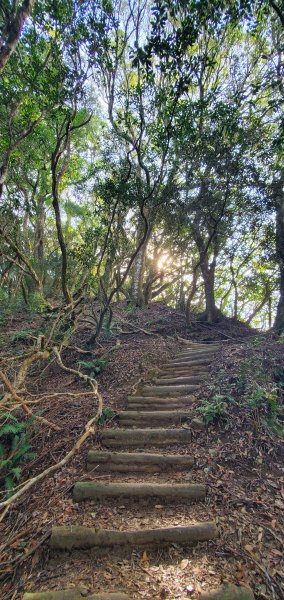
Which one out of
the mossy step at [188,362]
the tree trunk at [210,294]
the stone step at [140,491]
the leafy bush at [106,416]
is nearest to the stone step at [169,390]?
the leafy bush at [106,416]

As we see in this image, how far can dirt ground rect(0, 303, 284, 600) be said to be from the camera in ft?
8.05

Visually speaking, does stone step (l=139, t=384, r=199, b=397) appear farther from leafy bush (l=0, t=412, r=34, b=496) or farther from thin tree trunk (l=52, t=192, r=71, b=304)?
thin tree trunk (l=52, t=192, r=71, b=304)

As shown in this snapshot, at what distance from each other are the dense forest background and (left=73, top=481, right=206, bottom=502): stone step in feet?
13.5

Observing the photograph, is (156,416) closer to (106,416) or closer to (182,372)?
(106,416)

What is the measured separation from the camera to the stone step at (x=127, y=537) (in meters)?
2.77

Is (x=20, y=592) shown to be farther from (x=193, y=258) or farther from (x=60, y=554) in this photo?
(x=193, y=258)

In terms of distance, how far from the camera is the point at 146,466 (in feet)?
12.3

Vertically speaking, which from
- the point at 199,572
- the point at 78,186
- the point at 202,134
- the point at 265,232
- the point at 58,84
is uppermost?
the point at 78,186

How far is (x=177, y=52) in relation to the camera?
4.71 meters

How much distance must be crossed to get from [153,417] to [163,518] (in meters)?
1.71

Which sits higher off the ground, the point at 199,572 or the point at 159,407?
the point at 159,407

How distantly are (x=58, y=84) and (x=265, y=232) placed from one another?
7667 mm

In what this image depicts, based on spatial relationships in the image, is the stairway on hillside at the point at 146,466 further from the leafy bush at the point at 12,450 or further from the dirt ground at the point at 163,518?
the leafy bush at the point at 12,450

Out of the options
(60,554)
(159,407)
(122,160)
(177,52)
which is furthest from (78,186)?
(60,554)
